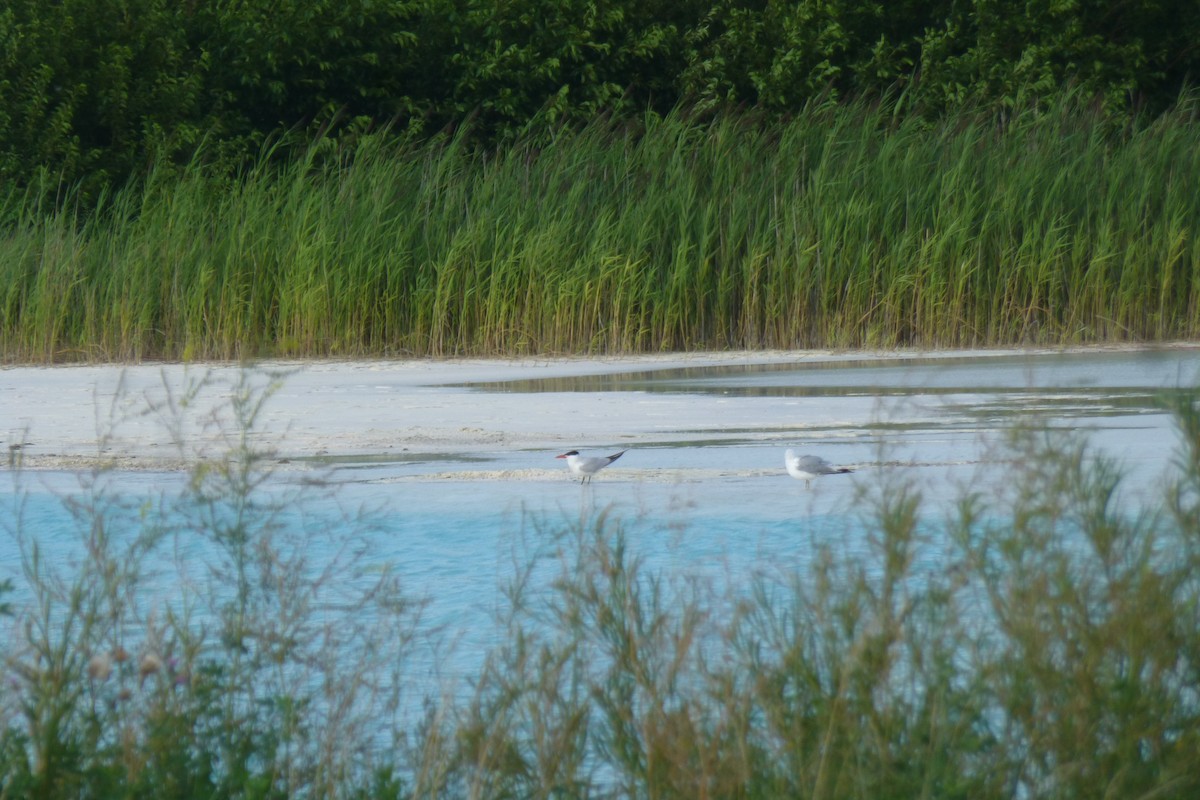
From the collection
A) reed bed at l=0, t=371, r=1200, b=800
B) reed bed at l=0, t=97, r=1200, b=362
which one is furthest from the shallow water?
reed bed at l=0, t=97, r=1200, b=362

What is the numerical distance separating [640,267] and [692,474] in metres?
5.80

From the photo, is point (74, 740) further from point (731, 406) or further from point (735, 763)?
point (731, 406)

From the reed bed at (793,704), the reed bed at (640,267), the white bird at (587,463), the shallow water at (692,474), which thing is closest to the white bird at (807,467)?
the shallow water at (692,474)

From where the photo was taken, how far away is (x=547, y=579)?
422cm

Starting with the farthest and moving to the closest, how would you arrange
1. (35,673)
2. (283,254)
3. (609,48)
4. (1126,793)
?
(609,48) < (283,254) < (35,673) < (1126,793)

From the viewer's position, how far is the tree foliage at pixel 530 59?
16.4 metres

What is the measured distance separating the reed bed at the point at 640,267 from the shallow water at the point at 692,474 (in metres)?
1.98

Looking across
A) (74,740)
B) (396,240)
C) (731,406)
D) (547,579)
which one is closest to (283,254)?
(396,240)

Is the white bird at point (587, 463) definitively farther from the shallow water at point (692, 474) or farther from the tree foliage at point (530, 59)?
the tree foliage at point (530, 59)

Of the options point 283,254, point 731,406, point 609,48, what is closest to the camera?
point 731,406

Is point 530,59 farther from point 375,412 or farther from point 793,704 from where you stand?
point 793,704

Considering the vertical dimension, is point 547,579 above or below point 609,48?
below

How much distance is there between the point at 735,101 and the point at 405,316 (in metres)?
7.87

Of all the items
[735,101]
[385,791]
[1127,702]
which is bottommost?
[385,791]
